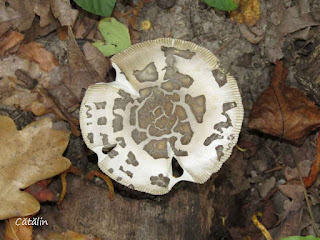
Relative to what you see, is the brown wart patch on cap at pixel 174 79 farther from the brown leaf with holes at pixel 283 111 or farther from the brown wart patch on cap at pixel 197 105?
the brown leaf with holes at pixel 283 111

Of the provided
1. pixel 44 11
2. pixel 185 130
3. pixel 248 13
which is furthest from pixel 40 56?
pixel 248 13

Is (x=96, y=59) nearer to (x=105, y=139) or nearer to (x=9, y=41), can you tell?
(x=9, y=41)

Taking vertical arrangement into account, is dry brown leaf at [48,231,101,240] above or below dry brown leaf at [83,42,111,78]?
below

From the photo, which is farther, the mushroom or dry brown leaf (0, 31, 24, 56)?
dry brown leaf (0, 31, 24, 56)

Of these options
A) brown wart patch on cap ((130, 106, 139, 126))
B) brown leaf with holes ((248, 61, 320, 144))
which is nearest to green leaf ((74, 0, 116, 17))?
brown wart patch on cap ((130, 106, 139, 126))

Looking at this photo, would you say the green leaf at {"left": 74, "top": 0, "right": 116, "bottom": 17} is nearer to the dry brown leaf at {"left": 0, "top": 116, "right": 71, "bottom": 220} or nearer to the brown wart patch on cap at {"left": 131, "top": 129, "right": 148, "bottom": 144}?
the dry brown leaf at {"left": 0, "top": 116, "right": 71, "bottom": 220}

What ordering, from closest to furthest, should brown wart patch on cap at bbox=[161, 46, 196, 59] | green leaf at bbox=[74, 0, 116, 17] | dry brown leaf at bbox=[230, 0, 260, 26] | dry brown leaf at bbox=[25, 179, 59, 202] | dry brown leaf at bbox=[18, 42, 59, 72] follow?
brown wart patch on cap at bbox=[161, 46, 196, 59] < dry brown leaf at bbox=[25, 179, 59, 202] < green leaf at bbox=[74, 0, 116, 17] < dry brown leaf at bbox=[18, 42, 59, 72] < dry brown leaf at bbox=[230, 0, 260, 26]

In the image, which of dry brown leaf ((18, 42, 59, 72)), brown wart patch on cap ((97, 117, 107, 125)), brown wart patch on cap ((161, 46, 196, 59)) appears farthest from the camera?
→ dry brown leaf ((18, 42, 59, 72))
